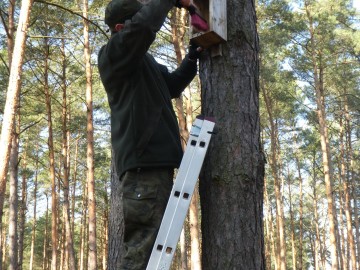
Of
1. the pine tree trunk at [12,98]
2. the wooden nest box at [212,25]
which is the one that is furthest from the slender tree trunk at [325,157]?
the wooden nest box at [212,25]

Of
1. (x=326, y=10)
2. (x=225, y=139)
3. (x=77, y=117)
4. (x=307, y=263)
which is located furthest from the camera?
(x=307, y=263)

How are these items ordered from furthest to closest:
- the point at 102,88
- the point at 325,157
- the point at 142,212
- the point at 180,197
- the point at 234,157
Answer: the point at 102,88
the point at 325,157
the point at 234,157
the point at 142,212
the point at 180,197

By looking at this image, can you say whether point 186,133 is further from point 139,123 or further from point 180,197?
point 180,197

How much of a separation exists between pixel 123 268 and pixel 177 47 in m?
9.44

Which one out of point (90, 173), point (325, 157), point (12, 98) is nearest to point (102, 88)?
point (90, 173)

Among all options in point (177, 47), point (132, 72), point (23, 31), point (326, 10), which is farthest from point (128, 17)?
point (326, 10)

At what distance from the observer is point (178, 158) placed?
2236mm

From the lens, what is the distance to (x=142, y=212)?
2.06m

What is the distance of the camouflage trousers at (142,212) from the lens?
6.65ft

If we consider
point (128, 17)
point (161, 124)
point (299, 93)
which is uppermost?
point (299, 93)

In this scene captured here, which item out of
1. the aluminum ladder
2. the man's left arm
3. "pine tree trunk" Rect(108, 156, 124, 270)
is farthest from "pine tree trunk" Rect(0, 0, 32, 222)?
the aluminum ladder

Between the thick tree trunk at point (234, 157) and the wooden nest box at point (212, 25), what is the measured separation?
0.20ft

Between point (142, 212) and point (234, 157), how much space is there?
1.90 ft

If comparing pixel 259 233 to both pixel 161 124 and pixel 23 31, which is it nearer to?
pixel 161 124
